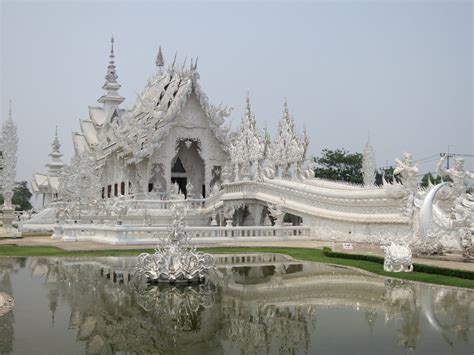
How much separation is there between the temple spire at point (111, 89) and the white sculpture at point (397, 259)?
3742cm

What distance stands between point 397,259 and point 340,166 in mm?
38844

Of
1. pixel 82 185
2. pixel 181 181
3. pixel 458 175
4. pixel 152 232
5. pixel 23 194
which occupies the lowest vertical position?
pixel 152 232

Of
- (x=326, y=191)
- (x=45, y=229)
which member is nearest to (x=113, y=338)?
(x=326, y=191)

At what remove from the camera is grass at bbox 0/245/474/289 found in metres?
11.1

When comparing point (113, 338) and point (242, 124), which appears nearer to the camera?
point (113, 338)

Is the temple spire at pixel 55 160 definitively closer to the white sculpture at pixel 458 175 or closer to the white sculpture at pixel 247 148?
the white sculpture at pixel 247 148

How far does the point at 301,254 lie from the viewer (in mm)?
16578

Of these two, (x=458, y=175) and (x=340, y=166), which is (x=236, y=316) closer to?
(x=458, y=175)

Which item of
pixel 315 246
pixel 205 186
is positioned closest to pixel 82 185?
pixel 205 186

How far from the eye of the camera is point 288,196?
24.7 metres

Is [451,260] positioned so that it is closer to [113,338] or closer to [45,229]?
[113,338]

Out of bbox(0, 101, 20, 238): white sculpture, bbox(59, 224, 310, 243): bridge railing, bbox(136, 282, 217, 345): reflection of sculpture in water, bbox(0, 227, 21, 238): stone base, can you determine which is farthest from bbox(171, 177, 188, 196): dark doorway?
bbox(136, 282, 217, 345): reflection of sculpture in water

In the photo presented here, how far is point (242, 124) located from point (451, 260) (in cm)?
1764

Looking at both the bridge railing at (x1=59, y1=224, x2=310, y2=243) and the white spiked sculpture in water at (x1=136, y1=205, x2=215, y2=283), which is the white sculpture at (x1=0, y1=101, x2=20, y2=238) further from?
the white spiked sculpture in water at (x1=136, y1=205, x2=215, y2=283)
